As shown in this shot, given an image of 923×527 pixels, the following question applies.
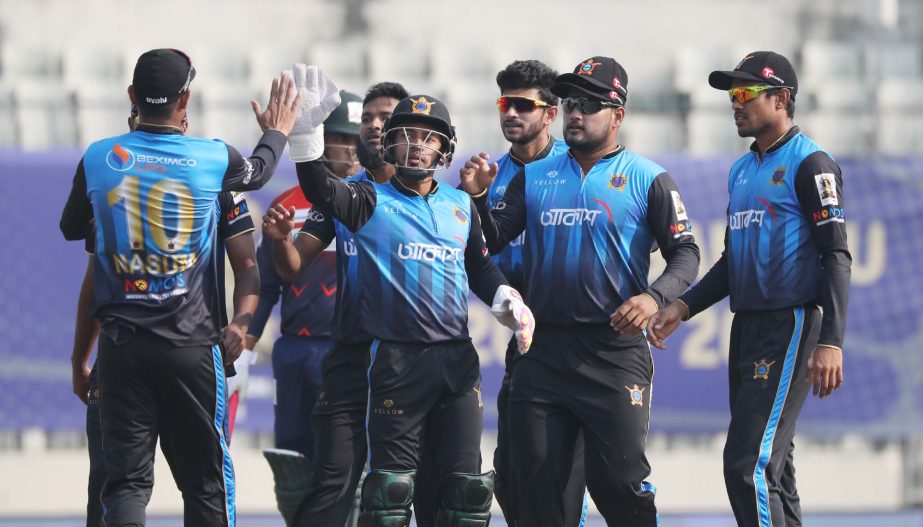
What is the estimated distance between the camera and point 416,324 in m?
5.08

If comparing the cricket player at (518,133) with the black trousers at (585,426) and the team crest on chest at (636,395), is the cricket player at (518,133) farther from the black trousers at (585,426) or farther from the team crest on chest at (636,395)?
the team crest on chest at (636,395)

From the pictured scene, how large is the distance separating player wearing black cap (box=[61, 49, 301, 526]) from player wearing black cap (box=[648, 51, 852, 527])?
161cm

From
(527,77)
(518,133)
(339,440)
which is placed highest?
(527,77)

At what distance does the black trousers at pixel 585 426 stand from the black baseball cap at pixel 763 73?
1.06m

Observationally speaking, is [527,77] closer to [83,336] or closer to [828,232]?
[828,232]

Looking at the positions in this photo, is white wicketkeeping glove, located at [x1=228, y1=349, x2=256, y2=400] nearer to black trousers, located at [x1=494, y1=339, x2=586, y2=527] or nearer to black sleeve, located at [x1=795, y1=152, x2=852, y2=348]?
black trousers, located at [x1=494, y1=339, x2=586, y2=527]

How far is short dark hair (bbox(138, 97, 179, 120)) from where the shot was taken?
15.9 feet

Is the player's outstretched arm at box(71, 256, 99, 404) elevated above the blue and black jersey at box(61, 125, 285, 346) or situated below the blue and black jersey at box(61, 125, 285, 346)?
below

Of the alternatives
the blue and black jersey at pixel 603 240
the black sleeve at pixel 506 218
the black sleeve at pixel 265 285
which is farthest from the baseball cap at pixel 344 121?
the blue and black jersey at pixel 603 240

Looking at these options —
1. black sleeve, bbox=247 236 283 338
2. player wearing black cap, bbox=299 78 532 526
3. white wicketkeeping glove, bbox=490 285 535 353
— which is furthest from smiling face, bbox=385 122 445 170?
black sleeve, bbox=247 236 283 338

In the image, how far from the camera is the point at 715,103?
10984 millimetres

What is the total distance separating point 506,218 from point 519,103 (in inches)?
30.2

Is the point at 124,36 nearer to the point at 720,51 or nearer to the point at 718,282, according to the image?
the point at 720,51

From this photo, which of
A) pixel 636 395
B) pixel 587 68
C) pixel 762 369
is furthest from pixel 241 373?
pixel 762 369
